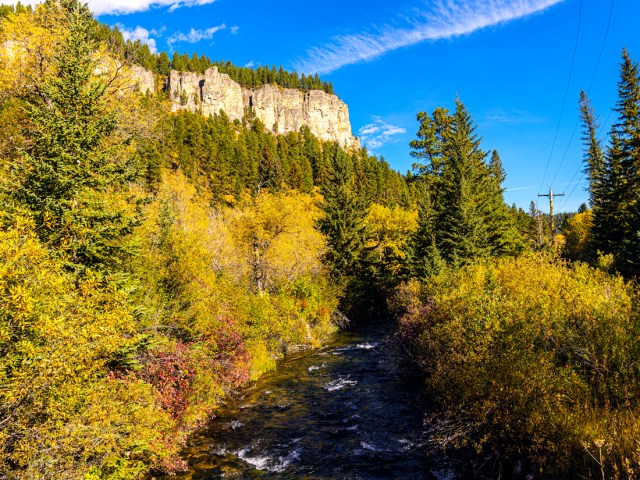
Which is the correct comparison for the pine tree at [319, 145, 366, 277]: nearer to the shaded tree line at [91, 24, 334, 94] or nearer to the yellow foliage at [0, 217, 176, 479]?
the yellow foliage at [0, 217, 176, 479]

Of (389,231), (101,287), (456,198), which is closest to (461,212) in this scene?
(456,198)

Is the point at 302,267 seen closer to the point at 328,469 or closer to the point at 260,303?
the point at 260,303

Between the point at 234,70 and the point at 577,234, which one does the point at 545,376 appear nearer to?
the point at 577,234

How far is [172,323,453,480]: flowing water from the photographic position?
1049cm

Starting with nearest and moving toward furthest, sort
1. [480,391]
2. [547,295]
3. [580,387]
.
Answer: [580,387], [480,391], [547,295]

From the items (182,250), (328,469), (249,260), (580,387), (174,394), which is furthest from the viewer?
(249,260)

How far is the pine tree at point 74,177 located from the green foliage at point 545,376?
36.3 ft

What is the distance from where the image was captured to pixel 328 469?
10.5 m

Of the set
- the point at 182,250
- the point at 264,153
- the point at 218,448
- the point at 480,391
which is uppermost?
the point at 264,153

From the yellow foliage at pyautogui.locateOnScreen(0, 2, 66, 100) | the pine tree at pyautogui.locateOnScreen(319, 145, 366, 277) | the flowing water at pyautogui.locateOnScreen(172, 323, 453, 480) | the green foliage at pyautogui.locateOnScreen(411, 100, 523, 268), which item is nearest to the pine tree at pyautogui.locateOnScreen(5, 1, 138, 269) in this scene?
the yellow foliage at pyautogui.locateOnScreen(0, 2, 66, 100)

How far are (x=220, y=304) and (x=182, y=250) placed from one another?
3.26m

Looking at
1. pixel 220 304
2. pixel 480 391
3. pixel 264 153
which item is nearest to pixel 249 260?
pixel 220 304

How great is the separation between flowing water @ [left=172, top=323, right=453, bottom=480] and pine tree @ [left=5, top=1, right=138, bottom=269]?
24.3 ft

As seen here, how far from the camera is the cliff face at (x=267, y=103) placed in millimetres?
161000
